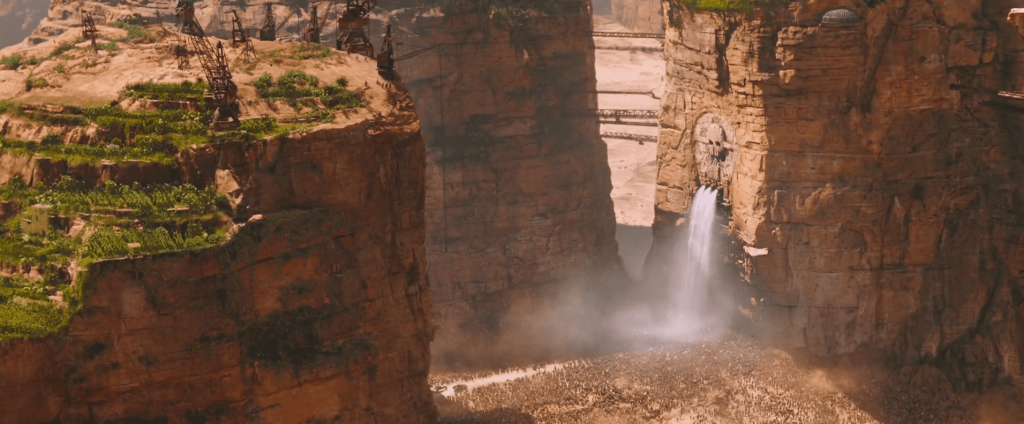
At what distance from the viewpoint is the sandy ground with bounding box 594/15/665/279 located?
64.5 metres

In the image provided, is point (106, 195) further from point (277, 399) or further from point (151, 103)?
point (277, 399)

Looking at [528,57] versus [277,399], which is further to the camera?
[528,57]

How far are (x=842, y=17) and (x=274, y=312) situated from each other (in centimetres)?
2244

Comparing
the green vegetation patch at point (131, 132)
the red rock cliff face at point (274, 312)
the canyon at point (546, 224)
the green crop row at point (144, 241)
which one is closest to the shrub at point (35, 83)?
the canyon at point (546, 224)

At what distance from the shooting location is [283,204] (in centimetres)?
2953

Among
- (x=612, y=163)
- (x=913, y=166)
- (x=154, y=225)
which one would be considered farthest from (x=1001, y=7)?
(x=612, y=163)

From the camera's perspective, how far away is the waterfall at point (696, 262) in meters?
48.0

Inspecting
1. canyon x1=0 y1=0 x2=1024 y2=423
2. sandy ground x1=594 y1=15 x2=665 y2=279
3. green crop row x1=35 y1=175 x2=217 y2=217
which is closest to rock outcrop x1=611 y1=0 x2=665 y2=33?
sandy ground x1=594 y1=15 x2=665 y2=279

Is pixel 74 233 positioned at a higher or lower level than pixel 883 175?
higher

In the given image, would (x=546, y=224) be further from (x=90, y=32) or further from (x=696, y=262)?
(x=90, y=32)

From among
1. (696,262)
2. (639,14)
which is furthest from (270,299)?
(639,14)

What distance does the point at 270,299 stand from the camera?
29.1 metres

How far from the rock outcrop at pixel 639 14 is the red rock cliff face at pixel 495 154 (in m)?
34.6

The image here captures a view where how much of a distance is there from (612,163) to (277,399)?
4902cm
